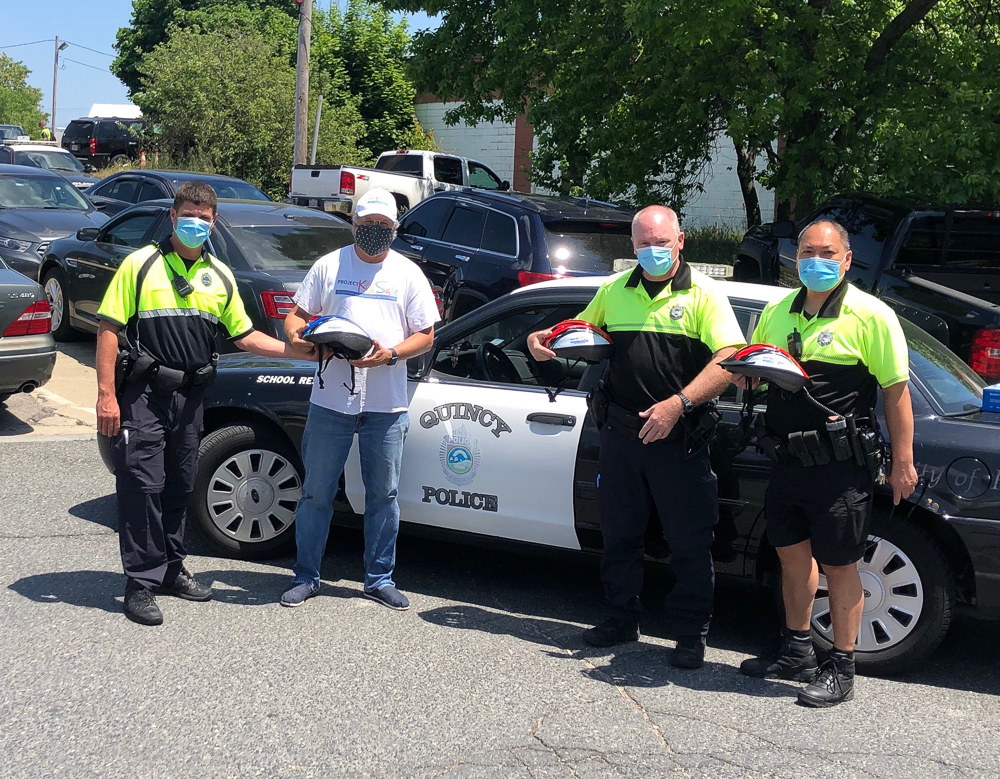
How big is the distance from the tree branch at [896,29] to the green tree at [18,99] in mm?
62052

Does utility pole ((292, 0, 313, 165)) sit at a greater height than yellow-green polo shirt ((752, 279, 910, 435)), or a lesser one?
greater

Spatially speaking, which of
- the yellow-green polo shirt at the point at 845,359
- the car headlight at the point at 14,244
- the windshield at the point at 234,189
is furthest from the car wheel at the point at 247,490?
the windshield at the point at 234,189

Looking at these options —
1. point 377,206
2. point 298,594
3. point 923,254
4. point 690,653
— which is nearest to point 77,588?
point 298,594

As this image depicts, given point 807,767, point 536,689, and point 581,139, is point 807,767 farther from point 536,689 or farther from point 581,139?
point 581,139

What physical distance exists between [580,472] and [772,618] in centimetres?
118

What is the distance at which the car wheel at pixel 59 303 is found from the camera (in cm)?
1126

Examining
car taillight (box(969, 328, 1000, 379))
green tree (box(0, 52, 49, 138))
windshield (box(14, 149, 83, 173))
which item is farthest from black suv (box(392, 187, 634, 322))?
green tree (box(0, 52, 49, 138))

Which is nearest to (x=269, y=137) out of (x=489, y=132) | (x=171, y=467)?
(x=489, y=132)

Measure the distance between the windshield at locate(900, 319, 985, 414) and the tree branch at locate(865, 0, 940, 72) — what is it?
7853 mm

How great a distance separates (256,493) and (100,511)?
4.63 ft

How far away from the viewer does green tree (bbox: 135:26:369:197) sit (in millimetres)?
27359

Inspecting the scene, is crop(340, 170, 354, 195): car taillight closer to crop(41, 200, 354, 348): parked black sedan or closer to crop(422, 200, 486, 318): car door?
crop(41, 200, 354, 348): parked black sedan

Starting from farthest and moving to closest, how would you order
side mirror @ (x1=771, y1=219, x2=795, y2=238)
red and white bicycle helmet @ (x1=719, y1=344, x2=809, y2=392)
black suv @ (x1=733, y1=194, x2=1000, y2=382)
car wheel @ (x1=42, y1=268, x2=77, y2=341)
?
car wheel @ (x1=42, y1=268, x2=77, y2=341) → side mirror @ (x1=771, y1=219, x2=795, y2=238) → black suv @ (x1=733, y1=194, x2=1000, y2=382) → red and white bicycle helmet @ (x1=719, y1=344, x2=809, y2=392)

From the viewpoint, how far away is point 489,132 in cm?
3322
